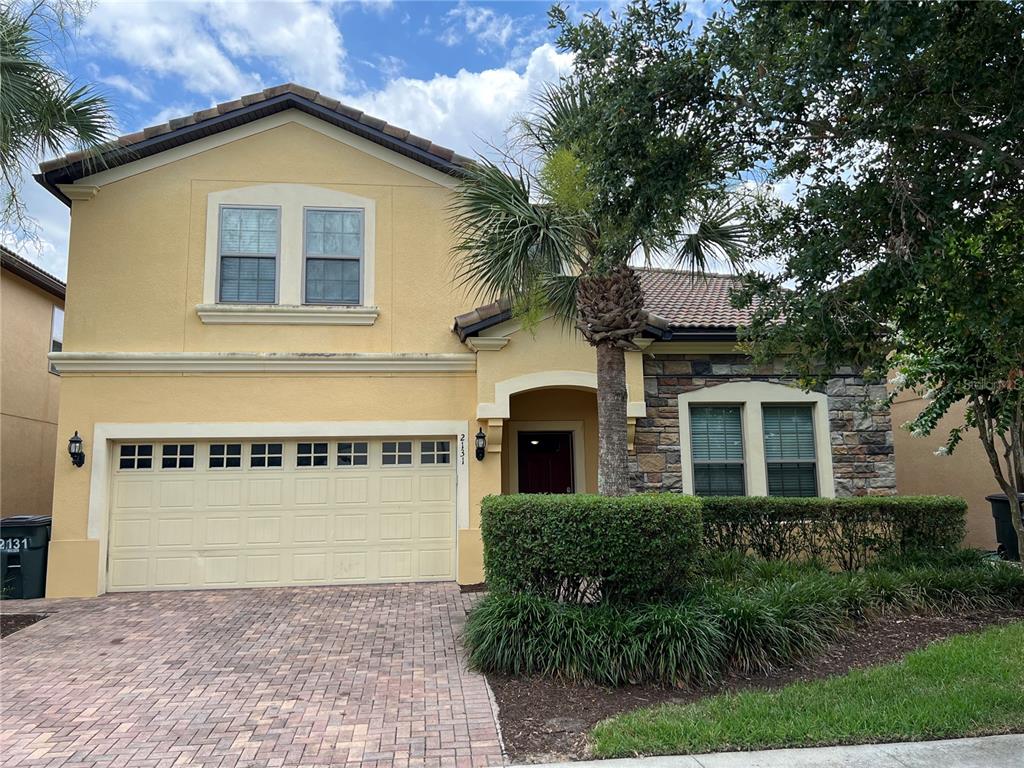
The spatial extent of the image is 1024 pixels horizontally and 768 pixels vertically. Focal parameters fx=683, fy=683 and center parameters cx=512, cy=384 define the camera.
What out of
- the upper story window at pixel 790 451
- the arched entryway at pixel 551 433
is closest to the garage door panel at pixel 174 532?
the arched entryway at pixel 551 433

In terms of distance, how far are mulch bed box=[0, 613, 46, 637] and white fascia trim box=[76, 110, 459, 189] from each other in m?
6.34

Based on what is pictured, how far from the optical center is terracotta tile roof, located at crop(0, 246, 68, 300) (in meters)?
12.2

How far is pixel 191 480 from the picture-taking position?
10492 mm

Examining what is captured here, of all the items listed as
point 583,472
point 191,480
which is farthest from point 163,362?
point 583,472

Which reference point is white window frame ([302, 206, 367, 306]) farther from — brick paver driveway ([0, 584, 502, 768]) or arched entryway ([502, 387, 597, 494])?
brick paver driveway ([0, 584, 502, 768])

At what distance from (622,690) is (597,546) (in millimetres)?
1249

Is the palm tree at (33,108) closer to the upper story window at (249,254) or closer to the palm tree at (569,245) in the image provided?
the upper story window at (249,254)

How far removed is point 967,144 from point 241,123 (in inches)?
397

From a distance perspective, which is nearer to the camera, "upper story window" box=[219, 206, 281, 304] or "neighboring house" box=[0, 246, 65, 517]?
"upper story window" box=[219, 206, 281, 304]

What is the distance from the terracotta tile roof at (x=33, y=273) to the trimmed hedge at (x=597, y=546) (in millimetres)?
10414

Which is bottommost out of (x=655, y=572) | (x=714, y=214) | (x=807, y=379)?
(x=655, y=572)

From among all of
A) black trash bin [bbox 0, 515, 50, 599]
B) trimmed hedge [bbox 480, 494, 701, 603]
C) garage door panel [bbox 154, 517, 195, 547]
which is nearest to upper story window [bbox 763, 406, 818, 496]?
trimmed hedge [bbox 480, 494, 701, 603]

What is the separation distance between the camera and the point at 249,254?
10.9m

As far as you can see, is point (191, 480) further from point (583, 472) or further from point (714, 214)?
point (714, 214)
